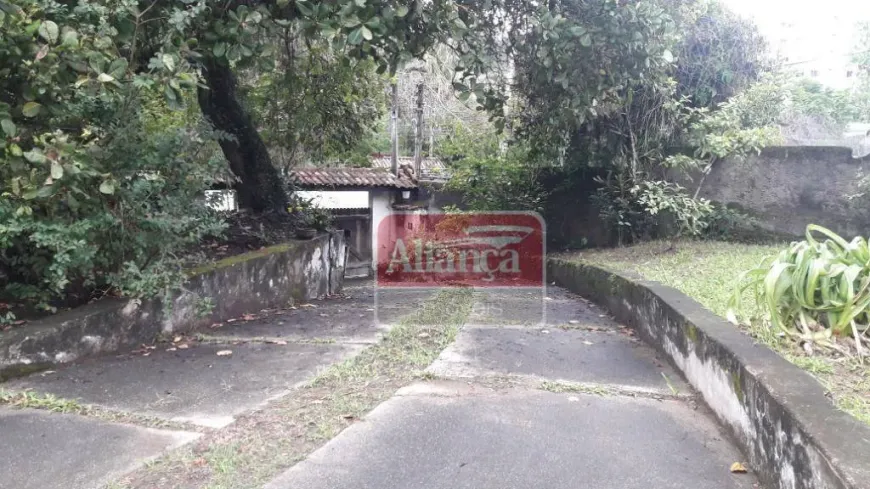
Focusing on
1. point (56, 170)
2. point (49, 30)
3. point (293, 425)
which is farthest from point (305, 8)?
point (293, 425)

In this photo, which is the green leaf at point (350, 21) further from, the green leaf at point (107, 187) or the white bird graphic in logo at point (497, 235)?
the white bird graphic in logo at point (497, 235)

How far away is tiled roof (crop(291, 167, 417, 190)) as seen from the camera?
16.6 meters

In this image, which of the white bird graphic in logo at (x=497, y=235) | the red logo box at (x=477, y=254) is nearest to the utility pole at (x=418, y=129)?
the red logo box at (x=477, y=254)

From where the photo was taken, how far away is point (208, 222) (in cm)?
519

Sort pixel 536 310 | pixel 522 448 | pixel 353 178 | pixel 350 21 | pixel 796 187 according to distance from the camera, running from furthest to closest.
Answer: pixel 353 178, pixel 796 187, pixel 536 310, pixel 350 21, pixel 522 448

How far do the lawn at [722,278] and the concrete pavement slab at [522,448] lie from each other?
0.60 metres

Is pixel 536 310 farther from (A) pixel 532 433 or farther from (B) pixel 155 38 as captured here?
(B) pixel 155 38

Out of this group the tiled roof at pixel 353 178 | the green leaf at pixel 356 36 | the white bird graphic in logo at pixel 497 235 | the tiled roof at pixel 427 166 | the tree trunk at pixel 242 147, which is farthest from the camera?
the tiled roof at pixel 427 166

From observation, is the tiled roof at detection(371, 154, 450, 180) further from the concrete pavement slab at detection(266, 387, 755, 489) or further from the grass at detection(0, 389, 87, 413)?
the grass at detection(0, 389, 87, 413)

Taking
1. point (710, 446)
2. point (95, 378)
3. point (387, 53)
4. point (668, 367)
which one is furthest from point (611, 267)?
point (95, 378)

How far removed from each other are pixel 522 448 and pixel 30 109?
11.4 ft

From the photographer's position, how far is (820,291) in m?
3.71

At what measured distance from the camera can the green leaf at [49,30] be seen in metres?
3.66

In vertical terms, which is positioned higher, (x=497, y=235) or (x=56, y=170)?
(x=56, y=170)
